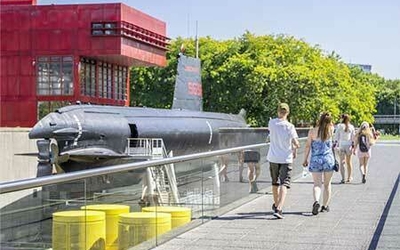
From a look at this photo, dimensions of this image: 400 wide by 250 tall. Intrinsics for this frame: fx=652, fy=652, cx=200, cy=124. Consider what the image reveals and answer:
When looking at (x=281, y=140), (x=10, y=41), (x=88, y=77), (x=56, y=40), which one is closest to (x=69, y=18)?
(x=56, y=40)

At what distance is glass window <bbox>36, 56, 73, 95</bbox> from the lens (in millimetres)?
43812

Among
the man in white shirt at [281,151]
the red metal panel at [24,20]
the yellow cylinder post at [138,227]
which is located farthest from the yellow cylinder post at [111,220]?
the red metal panel at [24,20]

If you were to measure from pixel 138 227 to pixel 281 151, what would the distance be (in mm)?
3335

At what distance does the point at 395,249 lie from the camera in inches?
321

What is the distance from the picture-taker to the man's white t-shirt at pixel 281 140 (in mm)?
10992

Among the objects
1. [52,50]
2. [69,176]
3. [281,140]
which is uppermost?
[52,50]

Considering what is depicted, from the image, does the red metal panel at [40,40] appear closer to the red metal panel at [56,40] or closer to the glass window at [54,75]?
the red metal panel at [56,40]

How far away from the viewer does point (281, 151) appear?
11039 millimetres

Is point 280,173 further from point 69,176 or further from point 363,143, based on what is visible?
point 363,143

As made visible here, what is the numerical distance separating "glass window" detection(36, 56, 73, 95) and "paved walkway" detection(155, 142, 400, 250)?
3154cm

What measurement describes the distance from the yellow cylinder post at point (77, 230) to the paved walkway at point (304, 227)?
54.5 inches

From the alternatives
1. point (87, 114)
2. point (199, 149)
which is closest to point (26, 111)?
point (199, 149)

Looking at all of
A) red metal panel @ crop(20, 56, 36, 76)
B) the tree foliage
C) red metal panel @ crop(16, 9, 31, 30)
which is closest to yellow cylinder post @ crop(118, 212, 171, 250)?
red metal panel @ crop(20, 56, 36, 76)

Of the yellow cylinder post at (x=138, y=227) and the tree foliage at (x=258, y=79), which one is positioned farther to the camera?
the tree foliage at (x=258, y=79)
